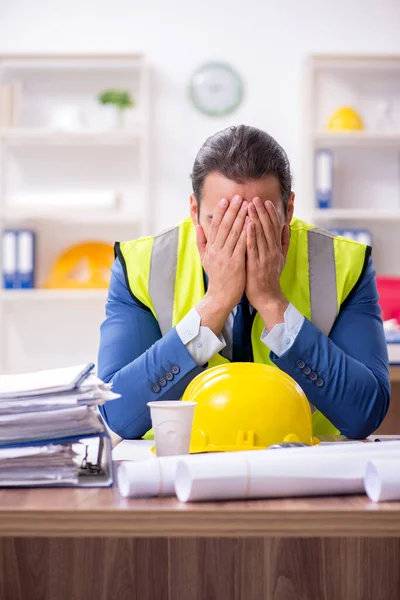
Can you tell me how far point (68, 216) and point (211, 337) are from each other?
3258 mm

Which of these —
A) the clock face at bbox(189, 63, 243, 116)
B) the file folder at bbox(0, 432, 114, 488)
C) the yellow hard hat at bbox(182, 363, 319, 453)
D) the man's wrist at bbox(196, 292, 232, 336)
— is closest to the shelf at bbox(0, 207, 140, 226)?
the clock face at bbox(189, 63, 243, 116)

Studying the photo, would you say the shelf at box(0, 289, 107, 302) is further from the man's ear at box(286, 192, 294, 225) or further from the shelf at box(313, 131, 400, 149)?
the man's ear at box(286, 192, 294, 225)

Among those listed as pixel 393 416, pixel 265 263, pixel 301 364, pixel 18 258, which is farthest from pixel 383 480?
pixel 18 258

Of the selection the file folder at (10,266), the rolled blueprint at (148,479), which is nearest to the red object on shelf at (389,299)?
the file folder at (10,266)

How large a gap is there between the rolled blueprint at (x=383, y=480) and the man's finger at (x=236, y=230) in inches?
28.6

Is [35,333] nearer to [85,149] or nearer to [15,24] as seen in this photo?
[85,149]

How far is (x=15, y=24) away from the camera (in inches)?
192

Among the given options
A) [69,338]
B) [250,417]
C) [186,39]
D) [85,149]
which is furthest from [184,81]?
[250,417]

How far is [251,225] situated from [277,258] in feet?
0.29

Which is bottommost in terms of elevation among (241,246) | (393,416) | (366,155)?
(393,416)

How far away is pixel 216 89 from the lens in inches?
187

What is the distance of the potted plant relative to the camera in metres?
4.63

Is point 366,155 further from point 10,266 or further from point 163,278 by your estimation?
point 163,278

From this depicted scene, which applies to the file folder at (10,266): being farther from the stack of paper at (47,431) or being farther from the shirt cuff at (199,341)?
the stack of paper at (47,431)
